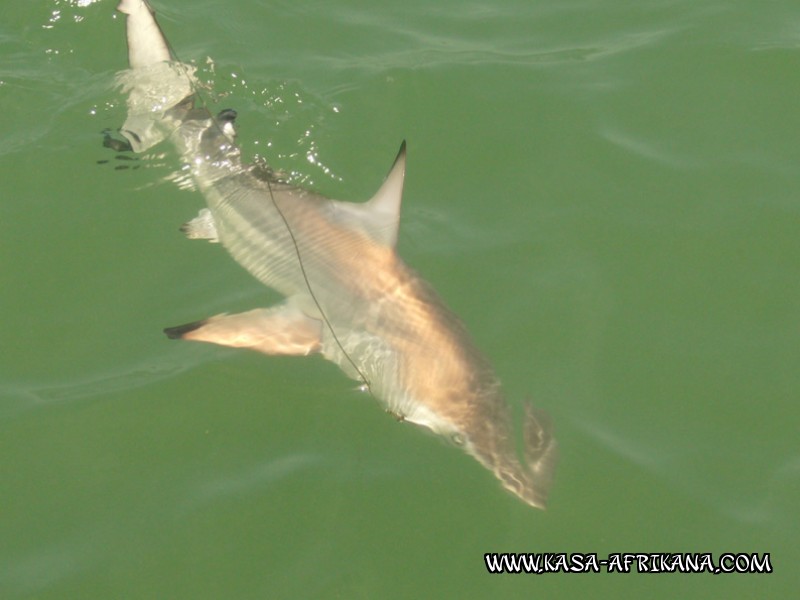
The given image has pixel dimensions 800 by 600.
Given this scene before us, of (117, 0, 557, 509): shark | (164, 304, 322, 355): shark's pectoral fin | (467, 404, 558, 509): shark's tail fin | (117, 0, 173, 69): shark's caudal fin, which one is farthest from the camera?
(117, 0, 173, 69): shark's caudal fin

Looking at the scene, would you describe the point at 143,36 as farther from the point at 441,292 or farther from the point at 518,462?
the point at 518,462

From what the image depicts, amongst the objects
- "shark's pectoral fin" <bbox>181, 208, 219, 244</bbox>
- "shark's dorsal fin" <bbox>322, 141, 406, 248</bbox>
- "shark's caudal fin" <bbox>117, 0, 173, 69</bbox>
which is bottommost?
"shark's pectoral fin" <bbox>181, 208, 219, 244</bbox>

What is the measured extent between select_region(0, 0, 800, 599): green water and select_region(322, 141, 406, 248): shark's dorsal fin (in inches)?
26.0

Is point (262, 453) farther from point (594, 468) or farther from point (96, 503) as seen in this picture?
point (594, 468)

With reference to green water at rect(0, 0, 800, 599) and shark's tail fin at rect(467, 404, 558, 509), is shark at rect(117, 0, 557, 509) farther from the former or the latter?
green water at rect(0, 0, 800, 599)

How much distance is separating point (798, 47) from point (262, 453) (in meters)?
5.51

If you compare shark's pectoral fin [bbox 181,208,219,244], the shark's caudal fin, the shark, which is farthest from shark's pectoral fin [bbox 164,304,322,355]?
the shark's caudal fin

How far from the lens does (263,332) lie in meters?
4.84

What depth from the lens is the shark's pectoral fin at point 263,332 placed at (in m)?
4.75

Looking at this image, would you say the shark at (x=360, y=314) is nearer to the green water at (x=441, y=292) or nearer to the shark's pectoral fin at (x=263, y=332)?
the shark's pectoral fin at (x=263, y=332)

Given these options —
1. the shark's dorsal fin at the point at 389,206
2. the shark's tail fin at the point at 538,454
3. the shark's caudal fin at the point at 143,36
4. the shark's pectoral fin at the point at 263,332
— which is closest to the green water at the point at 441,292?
the shark's tail fin at the point at 538,454

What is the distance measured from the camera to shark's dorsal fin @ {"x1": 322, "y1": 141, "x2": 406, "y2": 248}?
4793mm

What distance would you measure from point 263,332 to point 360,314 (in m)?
0.56

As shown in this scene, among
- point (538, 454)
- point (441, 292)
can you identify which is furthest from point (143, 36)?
point (538, 454)
